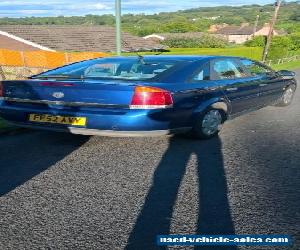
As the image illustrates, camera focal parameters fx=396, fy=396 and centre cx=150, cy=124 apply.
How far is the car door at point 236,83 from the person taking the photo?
6.31m

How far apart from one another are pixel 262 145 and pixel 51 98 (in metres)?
3.07

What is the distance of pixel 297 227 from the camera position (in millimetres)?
3170

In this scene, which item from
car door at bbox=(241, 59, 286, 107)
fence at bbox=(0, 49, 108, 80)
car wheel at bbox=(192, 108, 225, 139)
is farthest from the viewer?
fence at bbox=(0, 49, 108, 80)

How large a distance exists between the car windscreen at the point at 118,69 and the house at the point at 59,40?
29147 mm

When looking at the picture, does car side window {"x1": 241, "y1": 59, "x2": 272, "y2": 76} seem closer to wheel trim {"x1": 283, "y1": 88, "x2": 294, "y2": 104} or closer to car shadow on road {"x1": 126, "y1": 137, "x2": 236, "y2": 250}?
wheel trim {"x1": 283, "y1": 88, "x2": 294, "y2": 104}

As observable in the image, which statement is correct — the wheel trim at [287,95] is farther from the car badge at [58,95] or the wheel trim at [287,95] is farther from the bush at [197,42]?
the bush at [197,42]

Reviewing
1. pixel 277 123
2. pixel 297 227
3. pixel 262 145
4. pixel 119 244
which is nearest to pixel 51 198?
pixel 119 244

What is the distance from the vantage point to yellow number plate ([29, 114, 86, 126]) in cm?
518

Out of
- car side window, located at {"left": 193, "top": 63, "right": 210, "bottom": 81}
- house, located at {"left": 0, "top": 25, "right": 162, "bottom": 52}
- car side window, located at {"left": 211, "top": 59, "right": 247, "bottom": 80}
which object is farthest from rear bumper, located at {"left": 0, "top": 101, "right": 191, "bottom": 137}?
house, located at {"left": 0, "top": 25, "right": 162, "bottom": 52}

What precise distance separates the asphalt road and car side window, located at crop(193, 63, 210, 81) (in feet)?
3.13

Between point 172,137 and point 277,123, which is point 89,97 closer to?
point 172,137

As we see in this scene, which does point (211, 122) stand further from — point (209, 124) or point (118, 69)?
point (118, 69)

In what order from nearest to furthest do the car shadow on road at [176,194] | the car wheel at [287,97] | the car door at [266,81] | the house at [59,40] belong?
the car shadow on road at [176,194] → the car door at [266,81] → the car wheel at [287,97] → the house at [59,40]

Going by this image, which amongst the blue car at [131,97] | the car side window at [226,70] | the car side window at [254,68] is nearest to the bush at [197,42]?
the car side window at [254,68]
